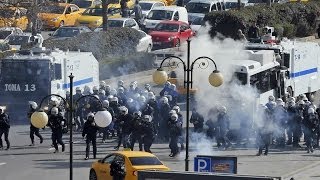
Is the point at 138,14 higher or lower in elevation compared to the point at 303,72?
higher

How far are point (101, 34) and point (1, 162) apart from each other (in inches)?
594

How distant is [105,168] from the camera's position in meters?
32.5

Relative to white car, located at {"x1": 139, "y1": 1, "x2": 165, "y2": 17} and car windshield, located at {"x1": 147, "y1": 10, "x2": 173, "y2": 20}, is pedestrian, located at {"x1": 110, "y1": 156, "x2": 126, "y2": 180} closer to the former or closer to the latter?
car windshield, located at {"x1": 147, "y1": 10, "x2": 173, "y2": 20}

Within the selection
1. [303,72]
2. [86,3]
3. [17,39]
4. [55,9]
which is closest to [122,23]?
[17,39]

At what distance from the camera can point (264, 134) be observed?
3741 cm

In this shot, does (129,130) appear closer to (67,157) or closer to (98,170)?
(67,157)

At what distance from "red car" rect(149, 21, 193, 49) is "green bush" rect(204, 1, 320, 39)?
3.93ft

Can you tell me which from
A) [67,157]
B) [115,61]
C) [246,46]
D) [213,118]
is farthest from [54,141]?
[115,61]

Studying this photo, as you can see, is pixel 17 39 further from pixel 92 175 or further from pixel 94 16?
pixel 92 175

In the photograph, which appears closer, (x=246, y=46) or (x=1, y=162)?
(x=1, y=162)

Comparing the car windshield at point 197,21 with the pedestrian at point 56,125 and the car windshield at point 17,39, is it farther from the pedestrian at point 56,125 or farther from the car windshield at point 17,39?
the pedestrian at point 56,125

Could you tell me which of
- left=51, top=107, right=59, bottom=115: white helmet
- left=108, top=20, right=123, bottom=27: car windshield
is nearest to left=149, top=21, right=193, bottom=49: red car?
left=108, top=20, right=123, bottom=27: car windshield

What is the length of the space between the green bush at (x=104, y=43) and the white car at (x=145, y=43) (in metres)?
0.22

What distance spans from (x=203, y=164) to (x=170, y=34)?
25846 mm
